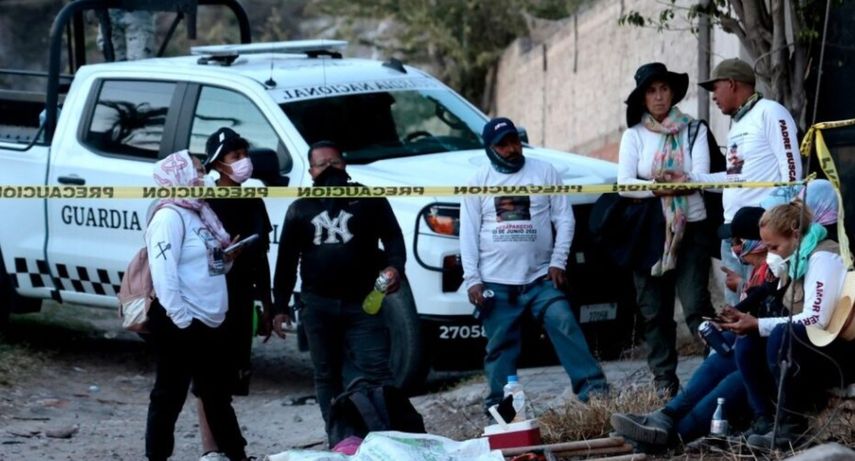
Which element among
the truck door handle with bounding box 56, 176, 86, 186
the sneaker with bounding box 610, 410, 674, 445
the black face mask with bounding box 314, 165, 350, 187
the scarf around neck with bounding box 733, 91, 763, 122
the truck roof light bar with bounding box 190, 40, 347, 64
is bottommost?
the sneaker with bounding box 610, 410, 674, 445

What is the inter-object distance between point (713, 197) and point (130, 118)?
423 centimetres

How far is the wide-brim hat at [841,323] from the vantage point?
6.27 metres

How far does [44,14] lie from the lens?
3133 cm

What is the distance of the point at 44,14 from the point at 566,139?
1714cm

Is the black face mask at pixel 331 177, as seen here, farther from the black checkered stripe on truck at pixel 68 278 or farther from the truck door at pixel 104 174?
the black checkered stripe on truck at pixel 68 278

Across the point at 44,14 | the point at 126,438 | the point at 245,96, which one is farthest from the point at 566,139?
the point at 44,14

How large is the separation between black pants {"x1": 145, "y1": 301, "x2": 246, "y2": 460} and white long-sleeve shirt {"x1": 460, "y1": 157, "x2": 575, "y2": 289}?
1.48 metres

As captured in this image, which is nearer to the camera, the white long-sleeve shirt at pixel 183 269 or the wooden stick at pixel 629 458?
the wooden stick at pixel 629 458

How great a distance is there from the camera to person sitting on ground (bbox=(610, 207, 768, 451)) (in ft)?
22.6

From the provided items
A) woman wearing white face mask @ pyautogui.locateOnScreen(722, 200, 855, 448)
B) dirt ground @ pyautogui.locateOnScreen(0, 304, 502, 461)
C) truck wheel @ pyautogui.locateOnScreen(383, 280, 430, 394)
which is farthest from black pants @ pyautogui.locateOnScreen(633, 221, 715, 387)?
truck wheel @ pyautogui.locateOnScreen(383, 280, 430, 394)

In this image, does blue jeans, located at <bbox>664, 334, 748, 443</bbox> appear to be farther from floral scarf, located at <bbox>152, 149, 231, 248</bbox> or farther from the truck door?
the truck door

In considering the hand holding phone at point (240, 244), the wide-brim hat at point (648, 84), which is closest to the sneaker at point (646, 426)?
the wide-brim hat at point (648, 84)

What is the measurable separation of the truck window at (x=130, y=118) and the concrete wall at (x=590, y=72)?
3.75 m

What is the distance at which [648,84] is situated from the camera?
808 cm
